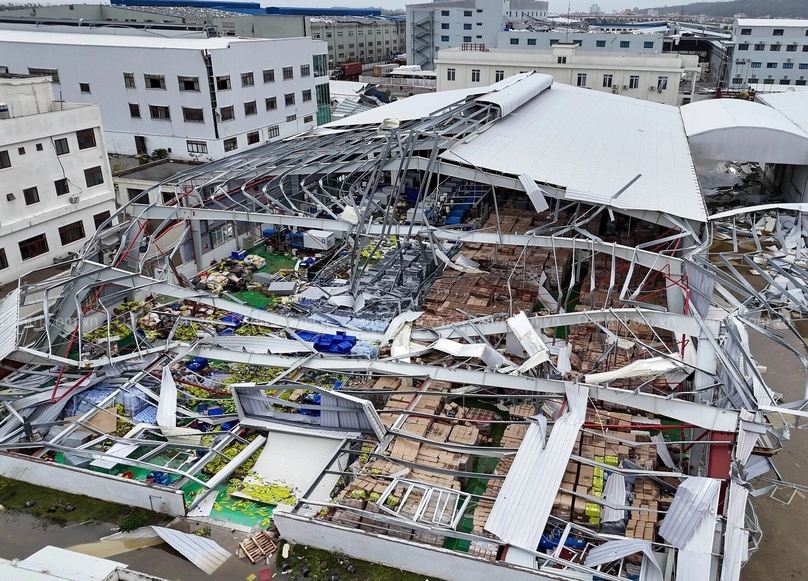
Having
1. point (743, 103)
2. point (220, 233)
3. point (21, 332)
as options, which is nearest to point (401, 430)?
point (21, 332)

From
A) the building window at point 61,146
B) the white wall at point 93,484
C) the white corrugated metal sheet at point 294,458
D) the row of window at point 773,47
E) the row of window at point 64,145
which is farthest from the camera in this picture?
the row of window at point 773,47

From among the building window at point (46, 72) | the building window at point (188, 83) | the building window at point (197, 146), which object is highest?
Answer: the building window at point (46, 72)

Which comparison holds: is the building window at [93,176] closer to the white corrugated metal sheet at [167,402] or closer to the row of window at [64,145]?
the row of window at [64,145]

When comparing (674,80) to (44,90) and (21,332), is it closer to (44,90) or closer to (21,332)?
(44,90)

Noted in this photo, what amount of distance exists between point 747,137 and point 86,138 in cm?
2876

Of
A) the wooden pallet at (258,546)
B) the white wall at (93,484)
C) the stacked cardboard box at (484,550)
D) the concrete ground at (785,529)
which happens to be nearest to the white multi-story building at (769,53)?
the concrete ground at (785,529)

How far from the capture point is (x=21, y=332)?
1619cm

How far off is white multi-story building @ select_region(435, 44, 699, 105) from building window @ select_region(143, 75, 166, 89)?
821 inches

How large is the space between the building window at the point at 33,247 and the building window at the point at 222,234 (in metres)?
5.85

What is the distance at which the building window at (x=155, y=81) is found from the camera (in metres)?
31.2

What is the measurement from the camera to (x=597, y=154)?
76.3 ft

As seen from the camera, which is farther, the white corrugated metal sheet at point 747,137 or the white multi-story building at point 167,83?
the white multi-story building at point 167,83

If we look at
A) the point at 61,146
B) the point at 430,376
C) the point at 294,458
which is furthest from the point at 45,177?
the point at 430,376

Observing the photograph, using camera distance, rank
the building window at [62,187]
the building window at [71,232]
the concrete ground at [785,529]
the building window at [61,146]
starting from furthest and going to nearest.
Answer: the building window at [71,232], the building window at [62,187], the building window at [61,146], the concrete ground at [785,529]
